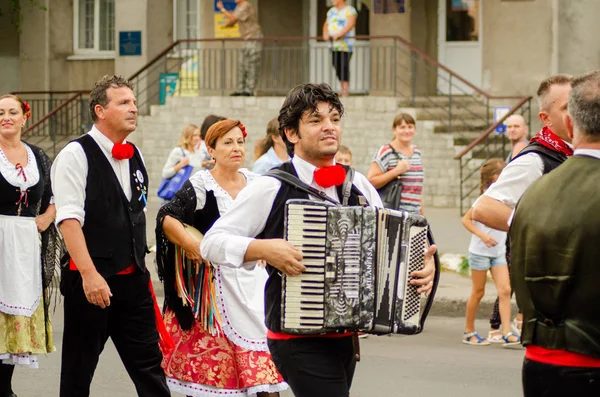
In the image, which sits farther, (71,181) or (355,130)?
(355,130)

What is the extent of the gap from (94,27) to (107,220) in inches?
822

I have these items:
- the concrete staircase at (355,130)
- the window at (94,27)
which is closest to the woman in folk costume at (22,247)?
the concrete staircase at (355,130)

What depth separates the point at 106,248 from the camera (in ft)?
20.5

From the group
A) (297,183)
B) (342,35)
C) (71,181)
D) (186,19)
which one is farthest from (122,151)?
(186,19)

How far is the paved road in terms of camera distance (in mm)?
8070

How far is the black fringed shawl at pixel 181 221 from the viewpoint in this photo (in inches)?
267

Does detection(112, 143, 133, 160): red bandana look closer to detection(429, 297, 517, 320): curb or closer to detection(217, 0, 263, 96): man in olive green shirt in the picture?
detection(429, 297, 517, 320): curb

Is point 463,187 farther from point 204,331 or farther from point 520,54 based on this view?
point 204,331

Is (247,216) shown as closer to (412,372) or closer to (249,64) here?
(412,372)

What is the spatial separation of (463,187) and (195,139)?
610cm

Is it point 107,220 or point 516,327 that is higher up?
point 107,220

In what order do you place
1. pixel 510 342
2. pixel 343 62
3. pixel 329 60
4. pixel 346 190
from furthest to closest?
1. pixel 329 60
2. pixel 343 62
3. pixel 510 342
4. pixel 346 190

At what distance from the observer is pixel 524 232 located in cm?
399

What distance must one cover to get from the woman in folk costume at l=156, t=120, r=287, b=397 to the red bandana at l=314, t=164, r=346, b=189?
192 cm
